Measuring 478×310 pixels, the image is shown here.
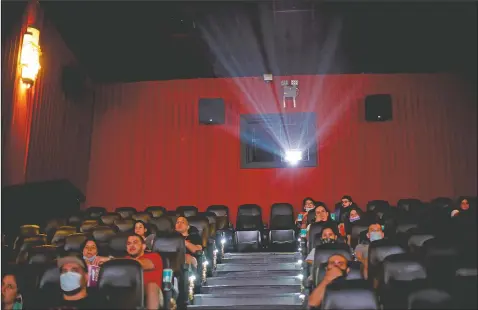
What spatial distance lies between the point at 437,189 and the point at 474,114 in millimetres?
1664

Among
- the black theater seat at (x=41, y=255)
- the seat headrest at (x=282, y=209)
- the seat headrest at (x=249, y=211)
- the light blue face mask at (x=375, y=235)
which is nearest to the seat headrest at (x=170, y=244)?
the black theater seat at (x=41, y=255)

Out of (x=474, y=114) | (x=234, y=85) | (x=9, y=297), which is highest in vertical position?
(x=234, y=85)

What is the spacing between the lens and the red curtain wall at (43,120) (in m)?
6.98

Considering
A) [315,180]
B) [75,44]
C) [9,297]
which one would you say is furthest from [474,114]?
[9,297]

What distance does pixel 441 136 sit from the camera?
969 centimetres

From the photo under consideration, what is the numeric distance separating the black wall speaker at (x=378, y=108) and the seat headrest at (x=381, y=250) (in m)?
5.34

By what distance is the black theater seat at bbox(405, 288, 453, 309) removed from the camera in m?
3.22

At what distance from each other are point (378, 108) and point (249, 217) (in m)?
3.38

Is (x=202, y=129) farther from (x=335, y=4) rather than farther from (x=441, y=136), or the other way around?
(x=441, y=136)

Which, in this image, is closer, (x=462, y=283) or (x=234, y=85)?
(x=462, y=283)

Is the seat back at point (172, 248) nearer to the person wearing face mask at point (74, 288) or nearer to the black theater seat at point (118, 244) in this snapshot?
Result: the black theater seat at point (118, 244)

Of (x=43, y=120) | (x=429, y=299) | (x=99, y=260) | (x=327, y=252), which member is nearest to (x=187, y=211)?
(x=43, y=120)

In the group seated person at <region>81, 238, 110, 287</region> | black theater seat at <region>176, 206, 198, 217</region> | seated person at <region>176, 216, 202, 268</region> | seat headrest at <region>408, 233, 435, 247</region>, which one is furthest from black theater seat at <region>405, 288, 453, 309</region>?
black theater seat at <region>176, 206, 198, 217</region>

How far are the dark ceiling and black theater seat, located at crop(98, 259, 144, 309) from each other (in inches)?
196
